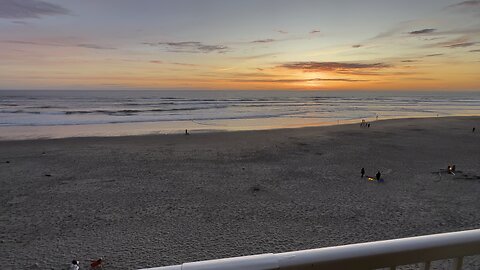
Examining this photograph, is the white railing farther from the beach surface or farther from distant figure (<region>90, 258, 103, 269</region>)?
distant figure (<region>90, 258, 103, 269</region>)

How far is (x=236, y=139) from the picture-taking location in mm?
17266

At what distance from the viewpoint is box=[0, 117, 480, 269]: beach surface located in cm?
575

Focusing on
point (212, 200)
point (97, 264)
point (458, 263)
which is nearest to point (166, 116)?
point (212, 200)

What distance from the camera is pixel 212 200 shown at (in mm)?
7953

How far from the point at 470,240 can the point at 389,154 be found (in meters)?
13.6

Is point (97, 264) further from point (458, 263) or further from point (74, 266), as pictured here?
point (458, 263)

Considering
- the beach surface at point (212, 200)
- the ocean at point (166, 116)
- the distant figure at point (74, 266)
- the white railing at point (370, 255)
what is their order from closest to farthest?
the white railing at point (370, 255) < the distant figure at point (74, 266) < the beach surface at point (212, 200) < the ocean at point (166, 116)

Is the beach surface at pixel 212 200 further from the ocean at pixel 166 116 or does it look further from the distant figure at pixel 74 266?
the ocean at pixel 166 116

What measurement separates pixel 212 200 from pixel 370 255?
7.01 m

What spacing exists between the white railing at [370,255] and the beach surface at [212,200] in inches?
132

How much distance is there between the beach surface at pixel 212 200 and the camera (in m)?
5.75

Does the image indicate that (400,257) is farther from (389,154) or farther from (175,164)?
(389,154)

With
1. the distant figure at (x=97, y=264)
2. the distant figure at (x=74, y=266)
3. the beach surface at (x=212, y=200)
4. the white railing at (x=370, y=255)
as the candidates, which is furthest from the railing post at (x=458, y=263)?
the distant figure at (x=74, y=266)

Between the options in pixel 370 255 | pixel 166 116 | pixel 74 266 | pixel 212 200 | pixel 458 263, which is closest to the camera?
pixel 370 255
